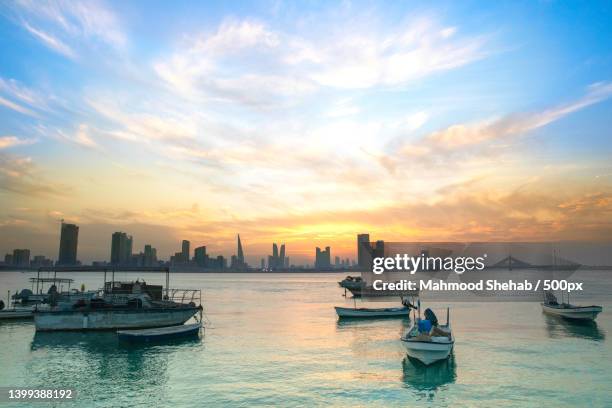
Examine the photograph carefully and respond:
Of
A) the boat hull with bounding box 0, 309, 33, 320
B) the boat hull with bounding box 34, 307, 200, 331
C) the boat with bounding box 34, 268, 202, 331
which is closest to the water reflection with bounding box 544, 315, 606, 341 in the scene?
the boat with bounding box 34, 268, 202, 331

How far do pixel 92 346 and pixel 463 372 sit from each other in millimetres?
35545

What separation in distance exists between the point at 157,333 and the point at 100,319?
1008cm

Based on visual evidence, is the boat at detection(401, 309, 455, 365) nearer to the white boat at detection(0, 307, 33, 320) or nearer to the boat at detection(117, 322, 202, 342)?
the boat at detection(117, 322, 202, 342)

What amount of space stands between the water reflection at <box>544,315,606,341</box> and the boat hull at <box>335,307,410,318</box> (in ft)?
71.3

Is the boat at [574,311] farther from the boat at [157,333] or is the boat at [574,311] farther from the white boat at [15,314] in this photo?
the white boat at [15,314]

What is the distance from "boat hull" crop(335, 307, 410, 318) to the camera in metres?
68.2

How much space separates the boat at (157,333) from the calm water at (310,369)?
127cm

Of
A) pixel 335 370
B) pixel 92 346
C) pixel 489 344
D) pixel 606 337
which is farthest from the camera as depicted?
pixel 606 337

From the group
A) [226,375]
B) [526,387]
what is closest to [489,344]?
[526,387]

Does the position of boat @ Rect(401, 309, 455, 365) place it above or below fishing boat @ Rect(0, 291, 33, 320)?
above

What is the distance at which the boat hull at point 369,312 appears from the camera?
68.2 m

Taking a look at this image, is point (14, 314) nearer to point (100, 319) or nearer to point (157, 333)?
point (100, 319)

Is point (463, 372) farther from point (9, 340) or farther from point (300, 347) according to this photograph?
point (9, 340)

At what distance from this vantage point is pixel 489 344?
149 ft
